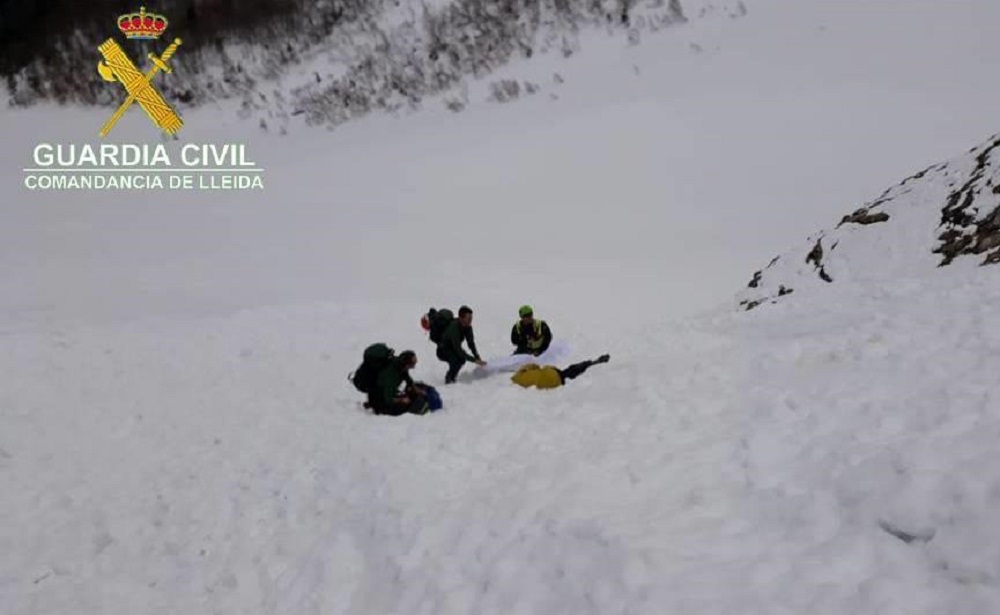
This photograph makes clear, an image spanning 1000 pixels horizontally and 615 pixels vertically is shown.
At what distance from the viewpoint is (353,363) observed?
40.0 ft

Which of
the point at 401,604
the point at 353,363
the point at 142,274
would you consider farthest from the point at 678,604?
the point at 142,274

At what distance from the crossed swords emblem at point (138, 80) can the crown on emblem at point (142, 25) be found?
1.07 metres

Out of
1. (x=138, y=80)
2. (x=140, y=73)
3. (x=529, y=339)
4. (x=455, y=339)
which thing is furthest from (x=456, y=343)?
(x=140, y=73)

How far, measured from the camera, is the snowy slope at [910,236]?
966cm

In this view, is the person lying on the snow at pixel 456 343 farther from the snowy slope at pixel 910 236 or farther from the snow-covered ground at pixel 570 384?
the snowy slope at pixel 910 236

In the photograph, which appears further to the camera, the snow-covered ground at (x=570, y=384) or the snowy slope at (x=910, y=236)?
the snowy slope at (x=910, y=236)

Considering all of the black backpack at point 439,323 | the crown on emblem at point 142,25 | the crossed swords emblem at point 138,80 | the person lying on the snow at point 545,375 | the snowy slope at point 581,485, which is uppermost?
the crown on emblem at point 142,25

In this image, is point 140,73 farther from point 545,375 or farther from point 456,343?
point 545,375

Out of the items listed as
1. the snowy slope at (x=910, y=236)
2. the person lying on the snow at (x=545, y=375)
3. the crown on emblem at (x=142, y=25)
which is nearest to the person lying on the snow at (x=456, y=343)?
the person lying on the snow at (x=545, y=375)

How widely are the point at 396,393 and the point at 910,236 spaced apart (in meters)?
8.56

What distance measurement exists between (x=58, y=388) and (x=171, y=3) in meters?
36.5

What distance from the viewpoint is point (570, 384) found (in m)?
8.48

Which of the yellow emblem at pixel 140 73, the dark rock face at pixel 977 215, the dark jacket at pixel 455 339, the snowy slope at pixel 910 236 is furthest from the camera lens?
the yellow emblem at pixel 140 73

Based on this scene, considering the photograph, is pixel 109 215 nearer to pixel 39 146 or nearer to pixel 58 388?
pixel 39 146
